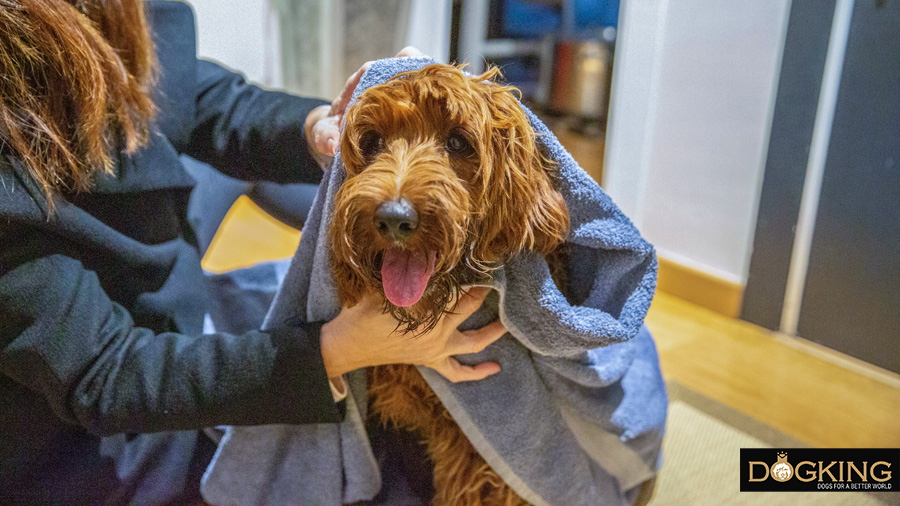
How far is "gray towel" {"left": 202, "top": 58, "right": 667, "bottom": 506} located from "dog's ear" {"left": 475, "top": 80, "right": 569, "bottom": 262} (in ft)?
0.09

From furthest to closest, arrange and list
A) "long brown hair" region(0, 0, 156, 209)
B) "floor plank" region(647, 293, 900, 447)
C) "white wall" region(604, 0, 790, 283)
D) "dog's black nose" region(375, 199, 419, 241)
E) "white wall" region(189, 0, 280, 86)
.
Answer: "white wall" region(189, 0, 280, 86) < "white wall" region(604, 0, 790, 283) < "floor plank" region(647, 293, 900, 447) < "long brown hair" region(0, 0, 156, 209) < "dog's black nose" region(375, 199, 419, 241)

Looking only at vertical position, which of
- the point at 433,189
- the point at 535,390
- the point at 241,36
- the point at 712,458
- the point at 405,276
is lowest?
the point at 712,458

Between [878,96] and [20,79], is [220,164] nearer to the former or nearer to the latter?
[20,79]

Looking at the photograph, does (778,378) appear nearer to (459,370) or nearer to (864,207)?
(864,207)

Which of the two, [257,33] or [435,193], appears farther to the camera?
[257,33]

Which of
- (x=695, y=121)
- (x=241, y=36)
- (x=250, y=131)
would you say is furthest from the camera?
(x=241, y=36)

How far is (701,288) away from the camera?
188 centimetres

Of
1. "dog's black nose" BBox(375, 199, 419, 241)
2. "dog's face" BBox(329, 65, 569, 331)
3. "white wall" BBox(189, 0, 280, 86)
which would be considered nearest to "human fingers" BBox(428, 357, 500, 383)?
"dog's face" BBox(329, 65, 569, 331)

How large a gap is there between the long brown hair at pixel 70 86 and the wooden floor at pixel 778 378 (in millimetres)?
649

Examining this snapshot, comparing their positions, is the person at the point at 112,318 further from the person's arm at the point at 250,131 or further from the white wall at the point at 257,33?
the white wall at the point at 257,33

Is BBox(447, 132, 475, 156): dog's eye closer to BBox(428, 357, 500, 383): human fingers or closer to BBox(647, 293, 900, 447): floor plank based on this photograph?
BBox(428, 357, 500, 383): human fingers

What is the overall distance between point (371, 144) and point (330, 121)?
205 millimetres

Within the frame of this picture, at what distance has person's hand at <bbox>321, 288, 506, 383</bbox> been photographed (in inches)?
30.3

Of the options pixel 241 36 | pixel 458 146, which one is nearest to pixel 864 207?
pixel 458 146
